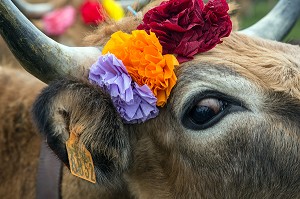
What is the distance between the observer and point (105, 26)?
3779mm

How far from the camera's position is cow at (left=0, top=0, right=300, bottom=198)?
3221mm

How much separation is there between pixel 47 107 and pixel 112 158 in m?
0.43

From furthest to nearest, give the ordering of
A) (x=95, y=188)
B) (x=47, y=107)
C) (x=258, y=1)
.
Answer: (x=258, y=1), (x=95, y=188), (x=47, y=107)

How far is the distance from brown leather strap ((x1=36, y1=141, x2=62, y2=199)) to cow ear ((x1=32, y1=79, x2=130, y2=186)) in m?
0.51

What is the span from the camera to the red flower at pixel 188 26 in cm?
339

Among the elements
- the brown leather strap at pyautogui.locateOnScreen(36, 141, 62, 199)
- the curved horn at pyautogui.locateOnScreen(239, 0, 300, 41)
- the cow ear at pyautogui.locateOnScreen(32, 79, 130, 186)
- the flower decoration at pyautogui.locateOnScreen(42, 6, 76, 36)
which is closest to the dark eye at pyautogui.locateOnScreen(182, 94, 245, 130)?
the cow ear at pyautogui.locateOnScreen(32, 79, 130, 186)

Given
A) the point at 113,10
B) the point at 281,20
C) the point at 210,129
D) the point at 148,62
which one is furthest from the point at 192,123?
the point at 281,20

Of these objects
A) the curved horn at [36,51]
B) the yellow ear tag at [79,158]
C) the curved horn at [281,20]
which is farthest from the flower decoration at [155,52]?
the curved horn at [281,20]

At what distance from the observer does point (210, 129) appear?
326 centimetres

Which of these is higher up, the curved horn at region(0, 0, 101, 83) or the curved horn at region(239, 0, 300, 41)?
the curved horn at region(0, 0, 101, 83)

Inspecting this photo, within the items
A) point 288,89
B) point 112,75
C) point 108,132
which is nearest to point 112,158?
point 108,132

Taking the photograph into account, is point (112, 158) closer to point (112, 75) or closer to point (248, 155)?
point (112, 75)

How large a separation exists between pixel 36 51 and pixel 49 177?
98cm

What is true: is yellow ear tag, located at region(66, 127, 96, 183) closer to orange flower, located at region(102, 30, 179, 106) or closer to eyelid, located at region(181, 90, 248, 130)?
orange flower, located at region(102, 30, 179, 106)
